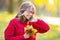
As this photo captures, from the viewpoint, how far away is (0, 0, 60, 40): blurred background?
6.36ft

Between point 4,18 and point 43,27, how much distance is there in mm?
391

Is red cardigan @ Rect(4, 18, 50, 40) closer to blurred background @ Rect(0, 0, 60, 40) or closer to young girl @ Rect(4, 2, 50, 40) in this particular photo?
young girl @ Rect(4, 2, 50, 40)

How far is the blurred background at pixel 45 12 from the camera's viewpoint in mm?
1938

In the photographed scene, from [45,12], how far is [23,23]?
30 centimetres

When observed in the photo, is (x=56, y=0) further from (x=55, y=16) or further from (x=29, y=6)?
(x=29, y=6)

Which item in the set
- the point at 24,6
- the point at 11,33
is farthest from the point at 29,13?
the point at 11,33

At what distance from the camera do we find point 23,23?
69.6 inches

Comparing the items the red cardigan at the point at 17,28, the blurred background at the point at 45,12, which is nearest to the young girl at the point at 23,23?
the red cardigan at the point at 17,28

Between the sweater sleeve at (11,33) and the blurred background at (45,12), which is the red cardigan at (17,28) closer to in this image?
the sweater sleeve at (11,33)

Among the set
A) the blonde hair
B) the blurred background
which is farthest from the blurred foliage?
the blonde hair

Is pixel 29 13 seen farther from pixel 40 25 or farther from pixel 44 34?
pixel 44 34

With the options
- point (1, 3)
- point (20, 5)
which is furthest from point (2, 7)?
point (20, 5)

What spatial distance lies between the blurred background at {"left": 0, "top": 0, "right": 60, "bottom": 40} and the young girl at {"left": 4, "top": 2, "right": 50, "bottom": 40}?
0.15m

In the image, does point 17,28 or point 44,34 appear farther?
point 44,34
